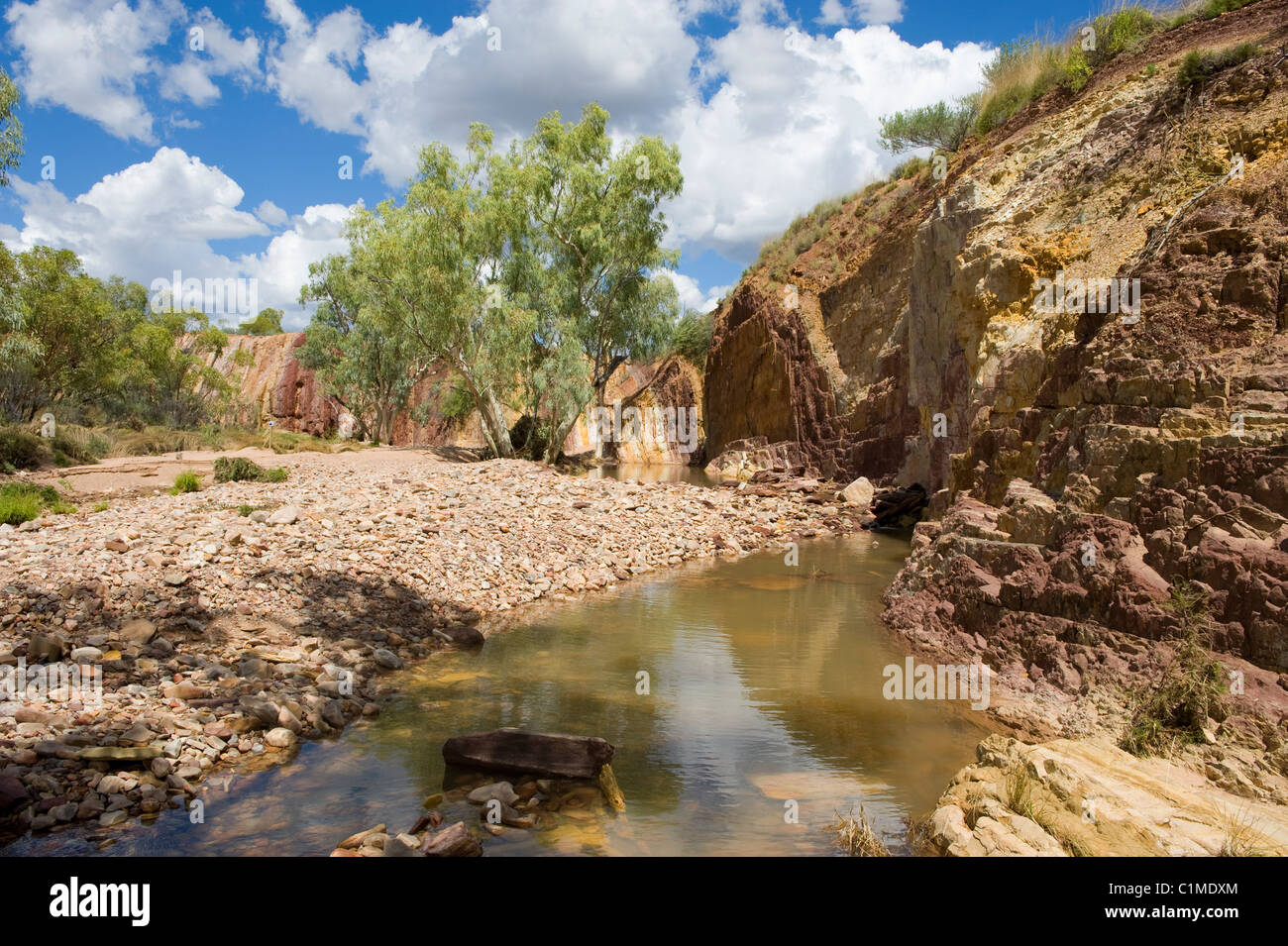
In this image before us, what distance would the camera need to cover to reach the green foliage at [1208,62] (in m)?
9.59

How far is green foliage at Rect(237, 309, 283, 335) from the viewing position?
53.2 metres

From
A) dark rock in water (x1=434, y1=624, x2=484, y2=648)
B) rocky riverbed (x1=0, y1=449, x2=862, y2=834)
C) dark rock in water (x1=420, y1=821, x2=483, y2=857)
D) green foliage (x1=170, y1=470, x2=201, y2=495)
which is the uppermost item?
green foliage (x1=170, y1=470, x2=201, y2=495)

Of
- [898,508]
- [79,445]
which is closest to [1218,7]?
[898,508]

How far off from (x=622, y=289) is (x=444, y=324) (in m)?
6.39

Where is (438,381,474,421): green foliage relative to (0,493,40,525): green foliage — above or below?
above

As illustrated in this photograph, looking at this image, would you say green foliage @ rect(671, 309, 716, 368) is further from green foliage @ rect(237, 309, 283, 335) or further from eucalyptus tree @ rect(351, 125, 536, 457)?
green foliage @ rect(237, 309, 283, 335)

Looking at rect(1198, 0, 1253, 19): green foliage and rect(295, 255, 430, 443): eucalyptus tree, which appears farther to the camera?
rect(295, 255, 430, 443): eucalyptus tree

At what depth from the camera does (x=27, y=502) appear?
33.1ft

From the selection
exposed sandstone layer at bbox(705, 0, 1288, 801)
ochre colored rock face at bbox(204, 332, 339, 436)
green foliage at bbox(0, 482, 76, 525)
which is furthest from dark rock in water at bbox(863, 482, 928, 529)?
ochre colored rock face at bbox(204, 332, 339, 436)

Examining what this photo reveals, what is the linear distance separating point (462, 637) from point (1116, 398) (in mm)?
6875

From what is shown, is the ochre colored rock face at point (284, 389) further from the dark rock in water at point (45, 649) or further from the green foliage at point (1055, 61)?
the dark rock in water at point (45, 649)

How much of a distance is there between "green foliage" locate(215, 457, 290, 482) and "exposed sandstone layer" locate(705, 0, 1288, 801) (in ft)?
40.5

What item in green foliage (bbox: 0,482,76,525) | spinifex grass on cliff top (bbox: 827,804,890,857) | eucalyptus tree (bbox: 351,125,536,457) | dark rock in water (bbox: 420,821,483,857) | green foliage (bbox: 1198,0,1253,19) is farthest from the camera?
eucalyptus tree (bbox: 351,125,536,457)

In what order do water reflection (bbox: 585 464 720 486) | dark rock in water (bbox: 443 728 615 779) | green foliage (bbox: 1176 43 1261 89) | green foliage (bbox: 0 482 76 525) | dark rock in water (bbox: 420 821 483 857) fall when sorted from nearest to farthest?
1. dark rock in water (bbox: 420 821 483 857)
2. dark rock in water (bbox: 443 728 615 779)
3. green foliage (bbox: 1176 43 1261 89)
4. green foliage (bbox: 0 482 76 525)
5. water reflection (bbox: 585 464 720 486)
